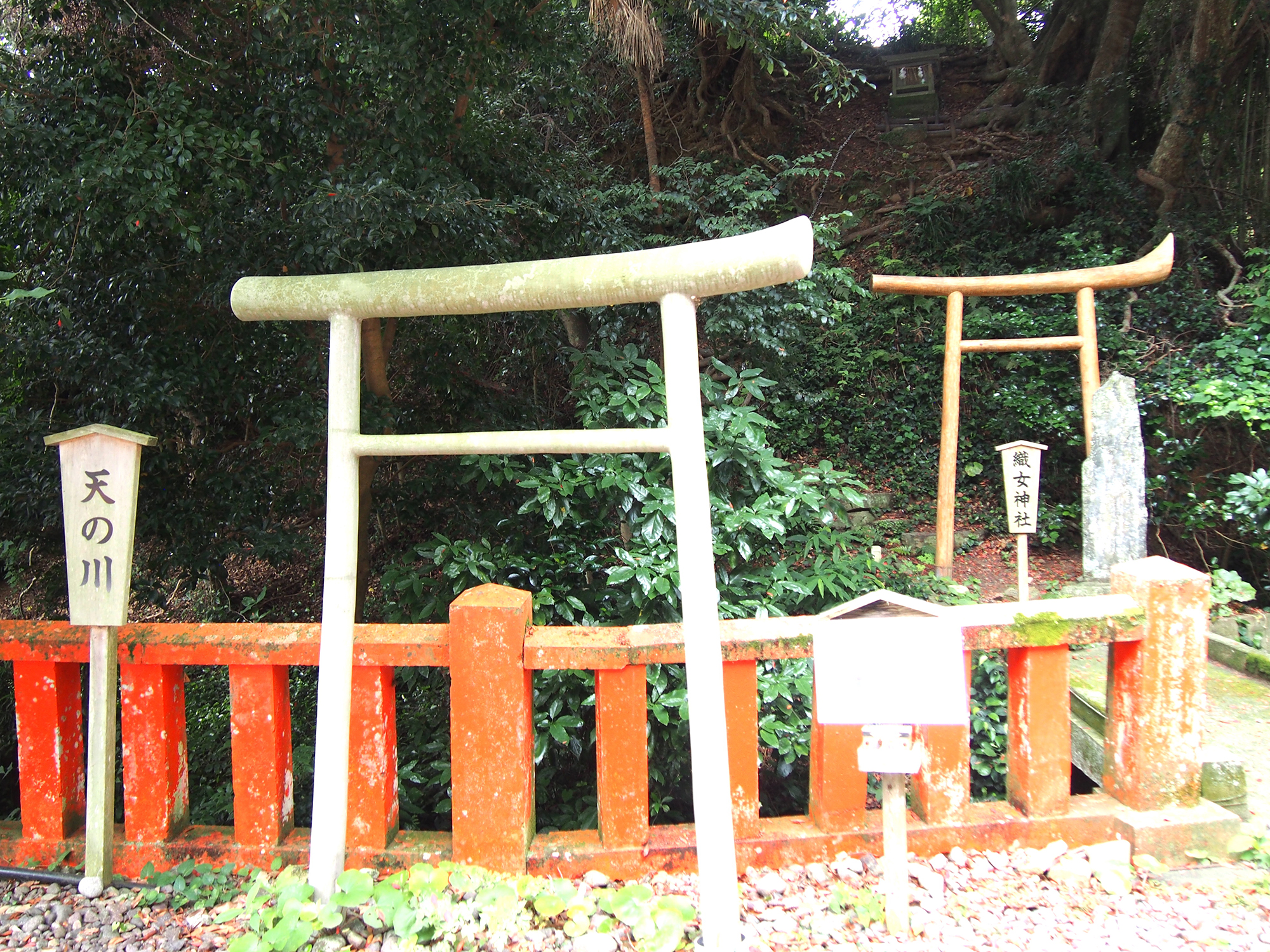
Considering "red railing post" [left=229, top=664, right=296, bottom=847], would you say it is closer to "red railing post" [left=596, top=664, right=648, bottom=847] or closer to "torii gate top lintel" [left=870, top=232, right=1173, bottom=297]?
"red railing post" [left=596, top=664, right=648, bottom=847]

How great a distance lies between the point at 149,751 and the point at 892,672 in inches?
80.5

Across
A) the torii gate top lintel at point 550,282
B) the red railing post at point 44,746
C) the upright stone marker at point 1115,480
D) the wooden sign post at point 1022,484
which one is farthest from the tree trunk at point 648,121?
the red railing post at point 44,746

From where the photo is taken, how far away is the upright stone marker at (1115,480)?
15.5 ft

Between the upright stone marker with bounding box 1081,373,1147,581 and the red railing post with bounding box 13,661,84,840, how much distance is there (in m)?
5.44

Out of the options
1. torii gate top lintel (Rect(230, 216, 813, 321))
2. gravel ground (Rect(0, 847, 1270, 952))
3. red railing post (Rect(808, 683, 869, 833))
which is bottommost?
gravel ground (Rect(0, 847, 1270, 952))

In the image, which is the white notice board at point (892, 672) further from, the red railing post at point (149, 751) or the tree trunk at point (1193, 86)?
the tree trunk at point (1193, 86)

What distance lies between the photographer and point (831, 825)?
2.01 m

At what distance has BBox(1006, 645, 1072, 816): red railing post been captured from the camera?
200cm

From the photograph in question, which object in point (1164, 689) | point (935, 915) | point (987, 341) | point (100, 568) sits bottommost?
point (935, 915)

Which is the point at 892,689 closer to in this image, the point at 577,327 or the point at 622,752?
the point at 622,752

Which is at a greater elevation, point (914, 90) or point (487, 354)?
point (914, 90)

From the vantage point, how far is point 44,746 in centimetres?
210

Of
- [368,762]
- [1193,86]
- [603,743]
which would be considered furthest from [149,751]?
[1193,86]

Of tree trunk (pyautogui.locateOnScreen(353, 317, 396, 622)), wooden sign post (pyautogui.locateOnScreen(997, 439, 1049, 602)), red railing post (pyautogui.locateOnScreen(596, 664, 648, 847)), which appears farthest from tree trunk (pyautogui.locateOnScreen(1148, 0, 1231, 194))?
red railing post (pyautogui.locateOnScreen(596, 664, 648, 847))
